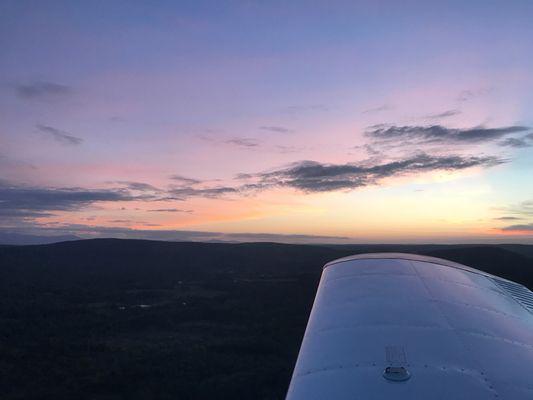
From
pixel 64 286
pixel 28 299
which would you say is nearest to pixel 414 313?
pixel 28 299

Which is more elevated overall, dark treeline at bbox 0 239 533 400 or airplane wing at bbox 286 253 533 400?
airplane wing at bbox 286 253 533 400

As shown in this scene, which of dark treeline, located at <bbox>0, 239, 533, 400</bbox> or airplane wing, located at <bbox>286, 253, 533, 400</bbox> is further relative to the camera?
dark treeline, located at <bbox>0, 239, 533, 400</bbox>

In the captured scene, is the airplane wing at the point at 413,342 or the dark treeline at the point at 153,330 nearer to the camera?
the airplane wing at the point at 413,342

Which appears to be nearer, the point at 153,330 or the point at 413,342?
the point at 413,342

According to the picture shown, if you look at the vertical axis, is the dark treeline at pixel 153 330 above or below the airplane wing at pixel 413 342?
below

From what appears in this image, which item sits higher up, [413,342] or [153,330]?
[413,342]
